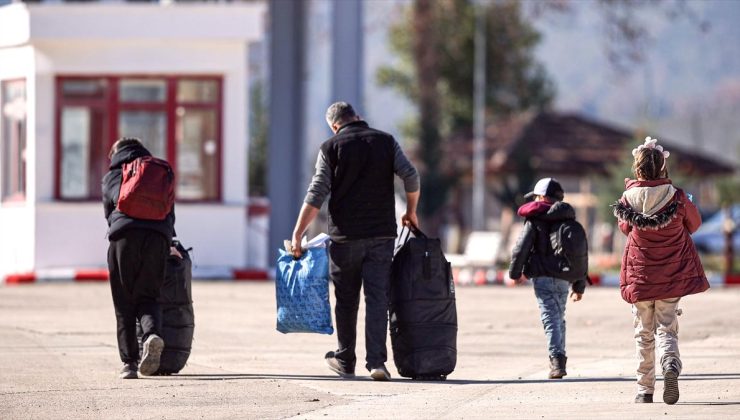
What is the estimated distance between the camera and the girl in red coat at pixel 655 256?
383 inches

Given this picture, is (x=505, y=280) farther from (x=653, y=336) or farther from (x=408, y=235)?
(x=653, y=336)

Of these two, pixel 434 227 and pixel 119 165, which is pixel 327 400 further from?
pixel 434 227

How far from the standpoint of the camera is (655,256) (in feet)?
32.2

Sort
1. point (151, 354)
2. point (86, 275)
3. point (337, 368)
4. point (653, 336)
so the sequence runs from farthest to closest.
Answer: point (86, 275)
point (337, 368)
point (151, 354)
point (653, 336)

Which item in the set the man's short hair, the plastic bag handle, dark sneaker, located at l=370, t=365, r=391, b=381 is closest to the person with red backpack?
the man's short hair

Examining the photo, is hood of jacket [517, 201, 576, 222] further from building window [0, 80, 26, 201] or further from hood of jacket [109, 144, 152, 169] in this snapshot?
building window [0, 80, 26, 201]

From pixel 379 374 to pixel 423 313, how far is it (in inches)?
21.1

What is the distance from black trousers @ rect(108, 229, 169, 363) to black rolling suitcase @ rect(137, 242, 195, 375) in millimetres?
214

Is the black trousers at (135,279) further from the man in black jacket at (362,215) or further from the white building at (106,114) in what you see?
the white building at (106,114)

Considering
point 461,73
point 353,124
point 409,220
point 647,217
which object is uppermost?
point 461,73

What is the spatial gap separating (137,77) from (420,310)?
13627mm

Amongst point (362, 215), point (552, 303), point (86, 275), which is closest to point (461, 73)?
point (86, 275)

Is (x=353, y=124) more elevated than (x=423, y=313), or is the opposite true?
(x=353, y=124)

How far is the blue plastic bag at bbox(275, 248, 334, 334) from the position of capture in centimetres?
1150
